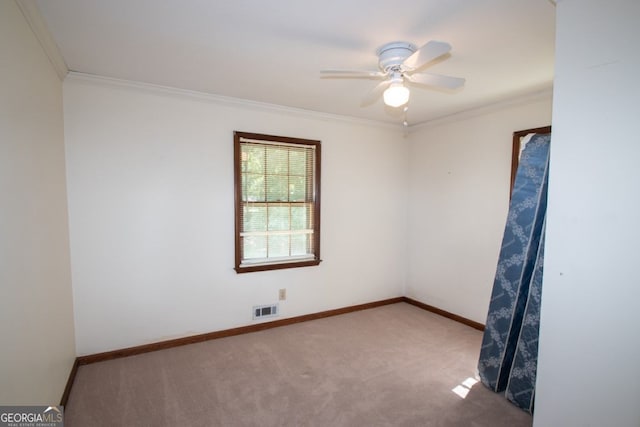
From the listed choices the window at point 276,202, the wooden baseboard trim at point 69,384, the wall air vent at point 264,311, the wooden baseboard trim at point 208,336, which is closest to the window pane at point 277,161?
the window at point 276,202

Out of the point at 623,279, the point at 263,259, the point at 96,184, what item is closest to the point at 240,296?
the point at 263,259

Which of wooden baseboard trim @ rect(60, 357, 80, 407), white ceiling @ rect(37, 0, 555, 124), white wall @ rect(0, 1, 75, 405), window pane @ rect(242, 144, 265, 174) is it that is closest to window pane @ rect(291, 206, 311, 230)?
window pane @ rect(242, 144, 265, 174)

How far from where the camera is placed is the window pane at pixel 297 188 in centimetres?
370

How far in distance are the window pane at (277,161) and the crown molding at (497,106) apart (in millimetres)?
1996

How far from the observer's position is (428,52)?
1700 millimetres

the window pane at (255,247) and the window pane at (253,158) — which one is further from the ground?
the window pane at (253,158)

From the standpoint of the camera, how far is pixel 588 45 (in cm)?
125

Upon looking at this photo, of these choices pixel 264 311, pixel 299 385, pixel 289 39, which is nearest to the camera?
pixel 289 39

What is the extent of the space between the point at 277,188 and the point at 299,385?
2034 millimetres

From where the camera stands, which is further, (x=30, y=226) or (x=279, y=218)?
(x=279, y=218)

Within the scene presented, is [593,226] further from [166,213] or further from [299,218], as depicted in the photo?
[166,213]

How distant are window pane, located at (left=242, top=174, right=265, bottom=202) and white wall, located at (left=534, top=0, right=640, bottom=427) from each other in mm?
2717

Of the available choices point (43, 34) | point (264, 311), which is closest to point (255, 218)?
point (264, 311)

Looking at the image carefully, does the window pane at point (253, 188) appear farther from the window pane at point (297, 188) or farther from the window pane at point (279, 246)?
the window pane at point (279, 246)
